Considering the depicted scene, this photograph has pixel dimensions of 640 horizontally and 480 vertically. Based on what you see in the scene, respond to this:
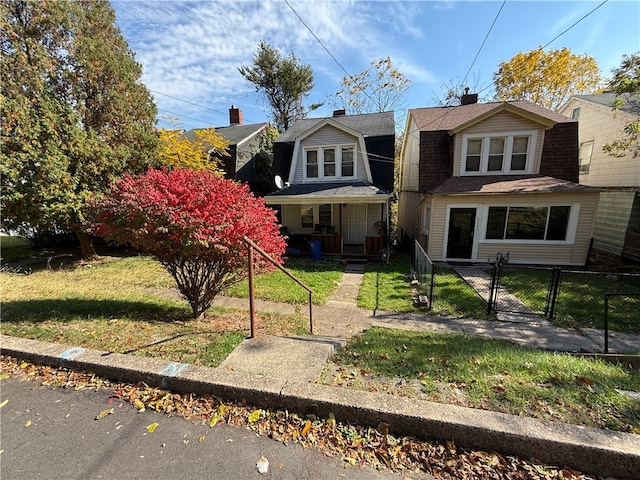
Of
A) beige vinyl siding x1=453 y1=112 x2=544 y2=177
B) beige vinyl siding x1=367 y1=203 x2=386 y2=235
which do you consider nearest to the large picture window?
beige vinyl siding x1=453 y1=112 x2=544 y2=177

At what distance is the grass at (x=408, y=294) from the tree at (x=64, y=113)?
10108mm

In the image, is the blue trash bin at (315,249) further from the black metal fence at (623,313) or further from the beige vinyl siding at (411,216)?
the black metal fence at (623,313)

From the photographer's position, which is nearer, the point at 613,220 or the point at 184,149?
the point at 613,220

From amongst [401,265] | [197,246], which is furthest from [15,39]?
[401,265]

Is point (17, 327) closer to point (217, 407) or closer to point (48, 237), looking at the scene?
point (217, 407)

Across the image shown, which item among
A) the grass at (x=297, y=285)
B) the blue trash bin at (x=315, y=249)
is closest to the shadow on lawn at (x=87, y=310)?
the grass at (x=297, y=285)

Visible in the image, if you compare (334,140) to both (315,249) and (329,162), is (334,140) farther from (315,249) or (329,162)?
(315,249)

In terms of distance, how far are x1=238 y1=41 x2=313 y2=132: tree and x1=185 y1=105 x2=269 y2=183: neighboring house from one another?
5.43m

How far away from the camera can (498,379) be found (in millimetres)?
3051

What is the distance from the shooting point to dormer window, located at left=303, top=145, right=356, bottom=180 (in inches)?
543

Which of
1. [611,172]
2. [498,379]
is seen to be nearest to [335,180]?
[498,379]

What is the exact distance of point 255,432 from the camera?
2.48 metres

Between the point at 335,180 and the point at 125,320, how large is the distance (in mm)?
10986

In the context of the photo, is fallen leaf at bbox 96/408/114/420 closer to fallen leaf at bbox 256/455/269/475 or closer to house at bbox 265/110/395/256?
fallen leaf at bbox 256/455/269/475
